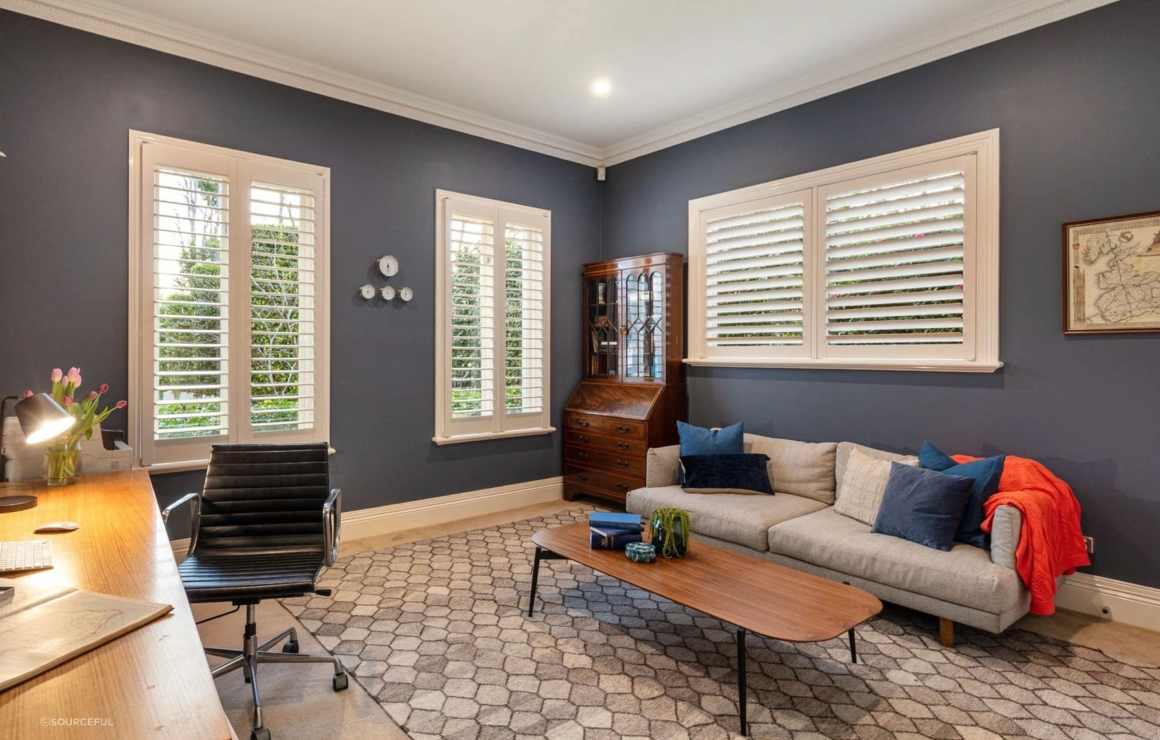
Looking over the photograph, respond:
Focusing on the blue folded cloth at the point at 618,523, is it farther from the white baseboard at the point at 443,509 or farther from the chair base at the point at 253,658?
the white baseboard at the point at 443,509

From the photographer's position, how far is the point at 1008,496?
2916mm

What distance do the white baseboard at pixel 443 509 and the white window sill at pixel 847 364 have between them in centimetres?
169

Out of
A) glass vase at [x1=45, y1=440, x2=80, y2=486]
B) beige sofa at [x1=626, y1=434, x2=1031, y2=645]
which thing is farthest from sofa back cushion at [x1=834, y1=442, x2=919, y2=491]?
glass vase at [x1=45, y1=440, x2=80, y2=486]

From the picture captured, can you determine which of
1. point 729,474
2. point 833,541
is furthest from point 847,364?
point 833,541

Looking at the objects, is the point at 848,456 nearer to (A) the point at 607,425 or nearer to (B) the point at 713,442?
(B) the point at 713,442

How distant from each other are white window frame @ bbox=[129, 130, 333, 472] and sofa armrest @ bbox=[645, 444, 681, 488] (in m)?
2.18

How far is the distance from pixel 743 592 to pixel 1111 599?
210cm

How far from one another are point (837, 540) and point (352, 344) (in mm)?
3272

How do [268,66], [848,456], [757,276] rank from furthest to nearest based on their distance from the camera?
1. [757,276]
2. [268,66]
3. [848,456]

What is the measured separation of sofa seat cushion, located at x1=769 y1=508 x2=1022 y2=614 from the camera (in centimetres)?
268

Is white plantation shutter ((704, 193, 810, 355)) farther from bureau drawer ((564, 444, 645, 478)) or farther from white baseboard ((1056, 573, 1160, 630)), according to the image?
white baseboard ((1056, 573, 1160, 630))

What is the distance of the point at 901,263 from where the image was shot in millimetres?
3879

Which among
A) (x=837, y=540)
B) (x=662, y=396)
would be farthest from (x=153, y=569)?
(x=662, y=396)

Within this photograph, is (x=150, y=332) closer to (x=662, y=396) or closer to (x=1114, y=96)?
(x=662, y=396)
